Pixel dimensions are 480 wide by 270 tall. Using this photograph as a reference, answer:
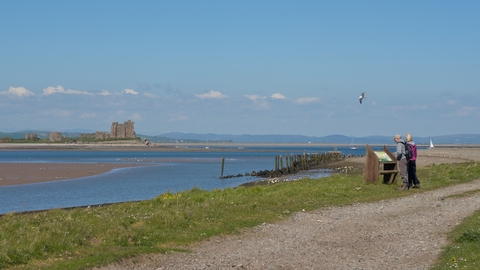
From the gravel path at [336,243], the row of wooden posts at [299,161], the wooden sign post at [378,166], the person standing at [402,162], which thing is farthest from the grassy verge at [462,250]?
the row of wooden posts at [299,161]

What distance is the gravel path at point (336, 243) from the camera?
933 centimetres

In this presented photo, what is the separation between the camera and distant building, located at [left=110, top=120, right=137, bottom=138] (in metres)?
187

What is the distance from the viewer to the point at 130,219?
1234 centimetres

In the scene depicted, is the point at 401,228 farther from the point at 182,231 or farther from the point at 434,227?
the point at 182,231

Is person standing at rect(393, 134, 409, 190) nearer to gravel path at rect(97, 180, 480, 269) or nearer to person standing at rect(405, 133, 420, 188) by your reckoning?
person standing at rect(405, 133, 420, 188)

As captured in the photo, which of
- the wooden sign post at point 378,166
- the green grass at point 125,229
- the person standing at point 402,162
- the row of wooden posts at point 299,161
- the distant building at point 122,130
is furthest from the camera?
the distant building at point 122,130

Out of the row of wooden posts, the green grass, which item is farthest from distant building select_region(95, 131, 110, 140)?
the green grass

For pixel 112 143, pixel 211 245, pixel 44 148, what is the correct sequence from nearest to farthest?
1. pixel 211 245
2. pixel 44 148
3. pixel 112 143

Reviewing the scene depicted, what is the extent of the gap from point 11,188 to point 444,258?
3065 cm

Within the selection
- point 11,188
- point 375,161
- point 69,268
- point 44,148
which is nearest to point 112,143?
point 44,148

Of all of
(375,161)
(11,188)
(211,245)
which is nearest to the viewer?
(211,245)

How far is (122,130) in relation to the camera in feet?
617

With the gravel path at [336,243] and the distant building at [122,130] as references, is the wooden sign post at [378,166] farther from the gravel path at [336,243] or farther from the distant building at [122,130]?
the distant building at [122,130]

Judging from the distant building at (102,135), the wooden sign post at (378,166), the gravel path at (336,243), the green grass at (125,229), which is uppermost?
the distant building at (102,135)
